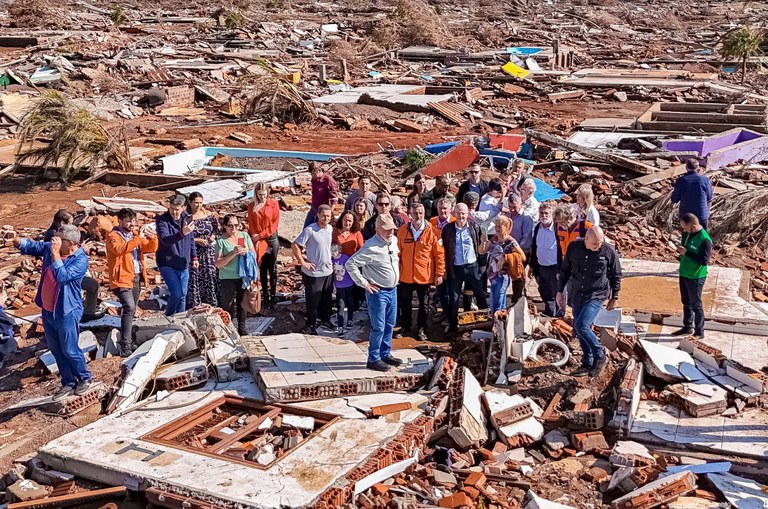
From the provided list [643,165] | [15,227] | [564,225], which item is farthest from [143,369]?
[643,165]

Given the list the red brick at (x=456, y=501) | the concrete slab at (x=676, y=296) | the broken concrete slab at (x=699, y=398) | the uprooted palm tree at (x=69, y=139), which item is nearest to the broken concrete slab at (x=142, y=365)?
the red brick at (x=456, y=501)

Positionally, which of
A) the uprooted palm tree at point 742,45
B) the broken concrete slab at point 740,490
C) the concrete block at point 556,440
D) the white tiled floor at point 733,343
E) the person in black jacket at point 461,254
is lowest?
the concrete block at point 556,440

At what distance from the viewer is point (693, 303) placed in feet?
30.8

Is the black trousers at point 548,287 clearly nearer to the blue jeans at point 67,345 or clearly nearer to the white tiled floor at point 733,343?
the white tiled floor at point 733,343

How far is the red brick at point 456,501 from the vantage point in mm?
6754

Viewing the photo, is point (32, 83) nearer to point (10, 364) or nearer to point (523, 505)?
point (10, 364)

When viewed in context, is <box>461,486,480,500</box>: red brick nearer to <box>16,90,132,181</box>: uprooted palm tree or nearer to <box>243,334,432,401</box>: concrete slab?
<box>243,334,432,401</box>: concrete slab

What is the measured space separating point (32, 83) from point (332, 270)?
2273cm

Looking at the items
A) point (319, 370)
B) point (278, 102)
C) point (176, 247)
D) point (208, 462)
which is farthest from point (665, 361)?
point (278, 102)

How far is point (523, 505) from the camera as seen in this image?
22.5 ft

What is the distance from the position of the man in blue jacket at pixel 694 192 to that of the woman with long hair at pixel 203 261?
5.91 m

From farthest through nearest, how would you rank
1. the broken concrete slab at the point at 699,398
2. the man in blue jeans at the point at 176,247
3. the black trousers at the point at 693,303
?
1. the man in blue jeans at the point at 176,247
2. the black trousers at the point at 693,303
3. the broken concrete slab at the point at 699,398

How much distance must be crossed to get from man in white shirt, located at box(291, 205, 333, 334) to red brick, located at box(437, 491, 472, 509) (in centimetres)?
349

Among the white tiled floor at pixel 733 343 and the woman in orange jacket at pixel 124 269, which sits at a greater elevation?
the woman in orange jacket at pixel 124 269
